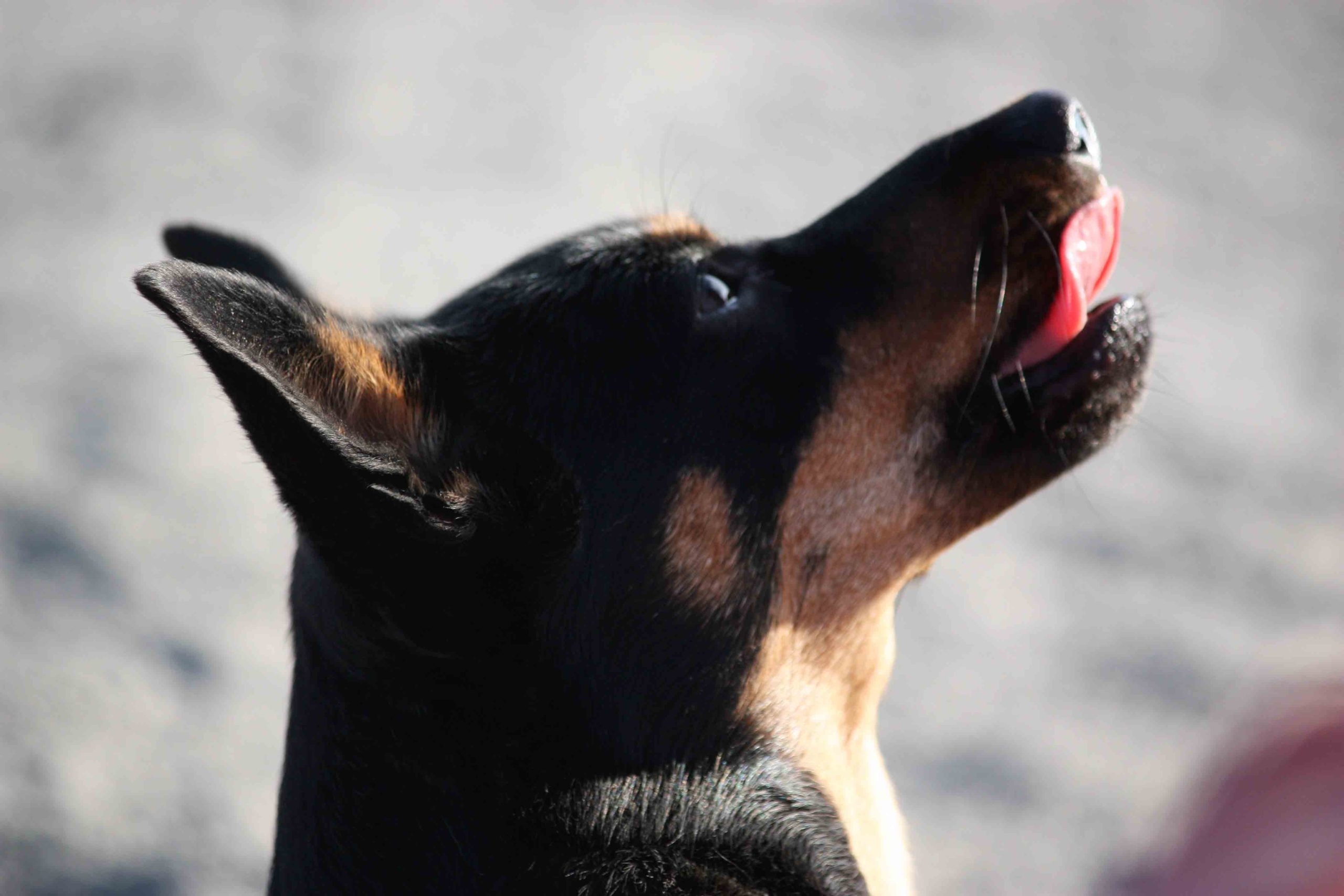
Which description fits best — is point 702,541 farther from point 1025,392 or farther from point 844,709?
point 1025,392

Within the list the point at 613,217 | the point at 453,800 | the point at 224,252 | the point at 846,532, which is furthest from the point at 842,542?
the point at 613,217

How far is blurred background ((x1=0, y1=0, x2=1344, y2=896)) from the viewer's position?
5012 millimetres

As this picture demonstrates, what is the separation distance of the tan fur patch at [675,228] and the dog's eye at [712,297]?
0.58 ft

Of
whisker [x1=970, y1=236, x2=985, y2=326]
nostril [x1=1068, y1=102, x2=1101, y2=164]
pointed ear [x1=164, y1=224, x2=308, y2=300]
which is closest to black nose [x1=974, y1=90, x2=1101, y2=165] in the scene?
nostril [x1=1068, y1=102, x2=1101, y2=164]

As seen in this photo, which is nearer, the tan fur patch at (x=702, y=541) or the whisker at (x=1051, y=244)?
the tan fur patch at (x=702, y=541)

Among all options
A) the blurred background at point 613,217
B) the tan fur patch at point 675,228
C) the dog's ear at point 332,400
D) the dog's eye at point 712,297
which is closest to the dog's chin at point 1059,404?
the dog's eye at point 712,297

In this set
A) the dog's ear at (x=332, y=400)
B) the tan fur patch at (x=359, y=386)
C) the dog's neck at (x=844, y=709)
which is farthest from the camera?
the dog's neck at (x=844, y=709)

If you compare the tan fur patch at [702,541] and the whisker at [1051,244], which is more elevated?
the whisker at [1051,244]

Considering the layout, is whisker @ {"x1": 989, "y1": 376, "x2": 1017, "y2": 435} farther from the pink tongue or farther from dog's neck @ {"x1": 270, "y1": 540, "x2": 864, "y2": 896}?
dog's neck @ {"x1": 270, "y1": 540, "x2": 864, "y2": 896}

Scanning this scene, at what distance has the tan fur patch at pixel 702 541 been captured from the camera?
104 inches

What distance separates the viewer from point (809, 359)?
2746mm

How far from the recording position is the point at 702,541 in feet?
8.68

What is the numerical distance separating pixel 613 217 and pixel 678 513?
14.4 ft

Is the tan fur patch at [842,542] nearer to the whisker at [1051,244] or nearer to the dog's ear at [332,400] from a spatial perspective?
the whisker at [1051,244]
